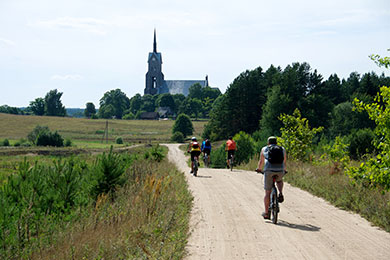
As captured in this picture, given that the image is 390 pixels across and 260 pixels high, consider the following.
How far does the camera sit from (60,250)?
686cm

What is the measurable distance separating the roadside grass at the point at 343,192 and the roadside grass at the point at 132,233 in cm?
390

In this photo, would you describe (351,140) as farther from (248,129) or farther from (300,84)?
(248,129)

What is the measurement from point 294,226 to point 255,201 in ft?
10.3

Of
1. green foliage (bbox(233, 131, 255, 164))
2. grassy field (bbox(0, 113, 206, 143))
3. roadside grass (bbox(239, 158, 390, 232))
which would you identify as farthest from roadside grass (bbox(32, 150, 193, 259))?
grassy field (bbox(0, 113, 206, 143))

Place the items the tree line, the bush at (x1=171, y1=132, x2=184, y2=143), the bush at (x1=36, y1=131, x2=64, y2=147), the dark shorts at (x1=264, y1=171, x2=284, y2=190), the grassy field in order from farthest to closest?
the grassy field < the bush at (x1=171, y1=132, x2=184, y2=143) < the bush at (x1=36, y1=131, x2=64, y2=147) < the tree line < the dark shorts at (x1=264, y1=171, x2=284, y2=190)

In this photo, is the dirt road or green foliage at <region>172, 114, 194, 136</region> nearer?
the dirt road

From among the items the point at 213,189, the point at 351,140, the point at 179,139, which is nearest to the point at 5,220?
the point at 213,189

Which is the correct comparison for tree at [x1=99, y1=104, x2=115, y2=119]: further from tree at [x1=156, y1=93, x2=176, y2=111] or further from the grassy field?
the grassy field

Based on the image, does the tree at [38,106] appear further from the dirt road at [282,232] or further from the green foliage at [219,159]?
the dirt road at [282,232]

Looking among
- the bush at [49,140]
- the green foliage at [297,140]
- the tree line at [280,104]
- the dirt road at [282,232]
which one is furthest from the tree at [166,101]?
the dirt road at [282,232]

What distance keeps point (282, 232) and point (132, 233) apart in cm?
279

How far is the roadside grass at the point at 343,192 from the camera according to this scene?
374 inches

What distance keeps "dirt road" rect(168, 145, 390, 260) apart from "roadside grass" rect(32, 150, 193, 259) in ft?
1.15

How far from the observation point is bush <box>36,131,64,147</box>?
75.6m
